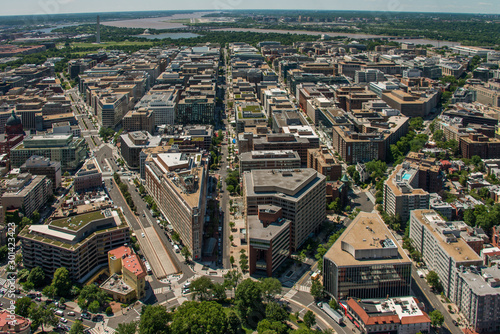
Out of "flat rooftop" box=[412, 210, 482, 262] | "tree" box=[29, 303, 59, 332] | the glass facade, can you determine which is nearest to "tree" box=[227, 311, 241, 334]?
the glass facade

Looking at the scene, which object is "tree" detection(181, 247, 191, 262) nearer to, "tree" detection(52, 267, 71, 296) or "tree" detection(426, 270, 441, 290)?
"tree" detection(52, 267, 71, 296)

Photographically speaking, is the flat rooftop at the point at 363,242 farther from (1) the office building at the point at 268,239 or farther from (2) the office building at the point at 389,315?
(1) the office building at the point at 268,239

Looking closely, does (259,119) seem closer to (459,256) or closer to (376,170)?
(376,170)

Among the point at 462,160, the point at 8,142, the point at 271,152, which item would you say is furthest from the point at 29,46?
the point at 462,160

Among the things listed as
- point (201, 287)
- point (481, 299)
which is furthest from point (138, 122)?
point (481, 299)

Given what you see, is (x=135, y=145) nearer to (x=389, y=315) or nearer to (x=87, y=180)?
(x=87, y=180)

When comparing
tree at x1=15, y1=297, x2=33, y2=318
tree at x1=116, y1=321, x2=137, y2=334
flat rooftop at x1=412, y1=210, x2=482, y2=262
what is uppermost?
Answer: flat rooftop at x1=412, y1=210, x2=482, y2=262

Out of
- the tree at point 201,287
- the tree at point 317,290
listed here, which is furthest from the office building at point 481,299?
the tree at point 201,287
